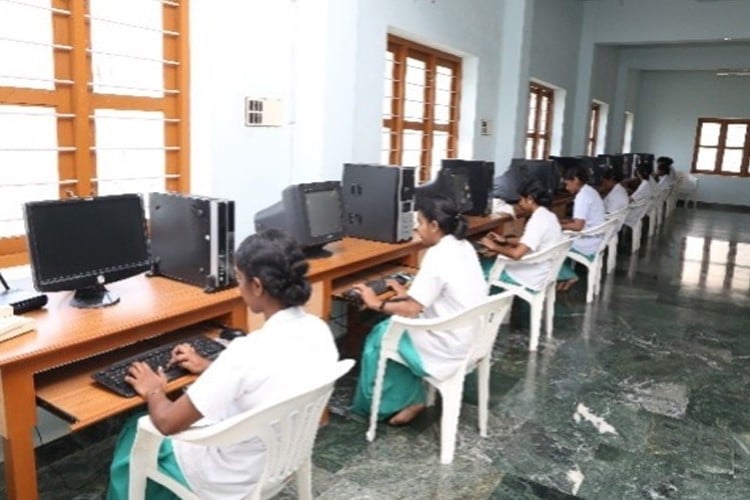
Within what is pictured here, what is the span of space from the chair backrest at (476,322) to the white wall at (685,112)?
40.0 feet

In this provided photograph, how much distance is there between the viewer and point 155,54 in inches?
116

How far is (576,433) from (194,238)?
1890 mm

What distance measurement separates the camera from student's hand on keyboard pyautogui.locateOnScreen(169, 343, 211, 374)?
1856 mm

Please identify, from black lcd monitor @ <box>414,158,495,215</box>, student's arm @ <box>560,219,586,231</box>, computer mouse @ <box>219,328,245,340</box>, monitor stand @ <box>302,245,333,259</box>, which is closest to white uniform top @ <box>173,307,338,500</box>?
computer mouse @ <box>219,328,245,340</box>

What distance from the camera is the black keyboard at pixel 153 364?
174cm

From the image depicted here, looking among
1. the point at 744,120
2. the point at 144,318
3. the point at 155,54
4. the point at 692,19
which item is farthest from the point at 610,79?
the point at 144,318

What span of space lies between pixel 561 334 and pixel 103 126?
10.2ft

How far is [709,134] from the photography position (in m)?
12.9

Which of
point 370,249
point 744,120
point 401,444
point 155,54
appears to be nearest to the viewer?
point 401,444

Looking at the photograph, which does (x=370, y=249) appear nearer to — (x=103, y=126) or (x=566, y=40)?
(x=103, y=126)

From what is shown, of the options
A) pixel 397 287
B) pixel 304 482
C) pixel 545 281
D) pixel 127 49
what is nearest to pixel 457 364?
pixel 397 287

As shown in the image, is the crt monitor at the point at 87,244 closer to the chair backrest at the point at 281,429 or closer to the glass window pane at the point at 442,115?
the chair backrest at the point at 281,429

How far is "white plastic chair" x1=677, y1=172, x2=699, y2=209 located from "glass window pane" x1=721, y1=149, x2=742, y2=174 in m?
0.62

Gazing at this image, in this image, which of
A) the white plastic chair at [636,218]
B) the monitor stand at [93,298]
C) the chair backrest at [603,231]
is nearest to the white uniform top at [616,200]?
the white plastic chair at [636,218]
